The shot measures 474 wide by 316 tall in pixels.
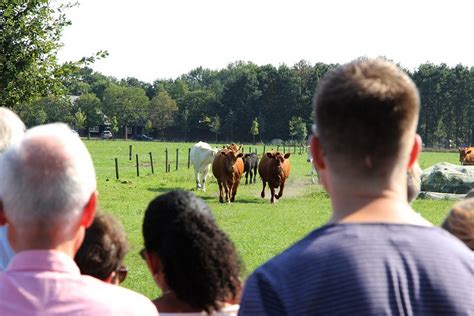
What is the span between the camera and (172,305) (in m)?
3.12

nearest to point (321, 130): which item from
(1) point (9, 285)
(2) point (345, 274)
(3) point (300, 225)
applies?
(2) point (345, 274)

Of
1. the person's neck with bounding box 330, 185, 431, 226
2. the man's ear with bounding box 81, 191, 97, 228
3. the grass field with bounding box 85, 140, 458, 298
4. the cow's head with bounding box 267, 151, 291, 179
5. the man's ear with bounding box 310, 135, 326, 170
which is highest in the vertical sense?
the man's ear with bounding box 310, 135, 326, 170

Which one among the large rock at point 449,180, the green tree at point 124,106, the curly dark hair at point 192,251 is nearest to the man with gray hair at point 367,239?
the curly dark hair at point 192,251

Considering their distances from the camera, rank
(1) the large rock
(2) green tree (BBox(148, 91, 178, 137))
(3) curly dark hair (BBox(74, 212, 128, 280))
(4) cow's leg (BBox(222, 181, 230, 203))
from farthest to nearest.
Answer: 1. (2) green tree (BBox(148, 91, 178, 137))
2. (1) the large rock
3. (4) cow's leg (BBox(222, 181, 230, 203))
4. (3) curly dark hair (BBox(74, 212, 128, 280))

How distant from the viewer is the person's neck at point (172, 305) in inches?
122

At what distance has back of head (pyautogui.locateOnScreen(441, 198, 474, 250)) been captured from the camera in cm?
357

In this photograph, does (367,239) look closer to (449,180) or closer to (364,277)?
(364,277)

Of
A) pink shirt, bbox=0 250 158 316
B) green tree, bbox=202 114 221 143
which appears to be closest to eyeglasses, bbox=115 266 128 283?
pink shirt, bbox=0 250 158 316

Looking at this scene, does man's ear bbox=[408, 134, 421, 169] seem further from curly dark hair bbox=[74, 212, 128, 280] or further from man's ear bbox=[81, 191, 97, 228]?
curly dark hair bbox=[74, 212, 128, 280]

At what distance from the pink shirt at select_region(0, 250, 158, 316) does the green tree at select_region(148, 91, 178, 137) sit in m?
114

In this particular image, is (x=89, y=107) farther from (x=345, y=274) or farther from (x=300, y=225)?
(x=345, y=274)

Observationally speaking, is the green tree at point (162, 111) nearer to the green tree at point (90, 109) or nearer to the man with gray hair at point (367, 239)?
the green tree at point (90, 109)

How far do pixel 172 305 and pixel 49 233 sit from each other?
2.94 ft

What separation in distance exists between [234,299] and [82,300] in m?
1.00
